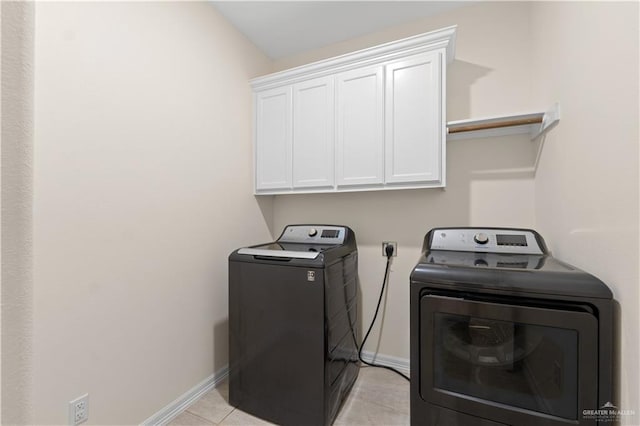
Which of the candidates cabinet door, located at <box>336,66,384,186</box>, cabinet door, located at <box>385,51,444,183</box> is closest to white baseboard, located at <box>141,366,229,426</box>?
cabinet door, located at <box>336,66,384,186</box>

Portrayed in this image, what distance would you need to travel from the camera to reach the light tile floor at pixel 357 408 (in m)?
1.57

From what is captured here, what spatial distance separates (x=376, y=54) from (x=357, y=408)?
7.26 feet

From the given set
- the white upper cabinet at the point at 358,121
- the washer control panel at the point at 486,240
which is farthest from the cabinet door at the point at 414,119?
the washer control panel at the point at 486,240

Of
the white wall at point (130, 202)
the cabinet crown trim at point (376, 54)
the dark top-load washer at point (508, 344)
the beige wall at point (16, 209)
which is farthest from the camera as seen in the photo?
the cabinet crown trim at point (376, 54)

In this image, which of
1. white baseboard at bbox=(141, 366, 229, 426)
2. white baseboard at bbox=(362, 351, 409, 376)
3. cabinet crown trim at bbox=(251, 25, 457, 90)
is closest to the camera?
white baseboard at bbox=(141, 366, 229, 426)

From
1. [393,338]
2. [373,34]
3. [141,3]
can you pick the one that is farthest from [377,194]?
[141,3]

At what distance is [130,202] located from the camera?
1416mm

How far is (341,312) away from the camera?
1.72 m

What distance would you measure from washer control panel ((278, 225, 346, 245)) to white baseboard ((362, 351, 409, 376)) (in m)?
0.97

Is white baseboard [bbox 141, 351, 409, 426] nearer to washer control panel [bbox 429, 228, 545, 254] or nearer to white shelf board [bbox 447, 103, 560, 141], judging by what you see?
washer control panel [bbox 429, 228, 545, 254]

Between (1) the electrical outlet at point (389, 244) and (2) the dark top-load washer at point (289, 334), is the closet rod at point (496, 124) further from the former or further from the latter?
(2) the dark top-load washer at point (289, 334)

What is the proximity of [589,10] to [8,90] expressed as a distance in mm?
1582

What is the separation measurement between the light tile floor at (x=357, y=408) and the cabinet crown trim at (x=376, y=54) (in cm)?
216

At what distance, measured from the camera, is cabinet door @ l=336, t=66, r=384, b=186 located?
1.83 m
